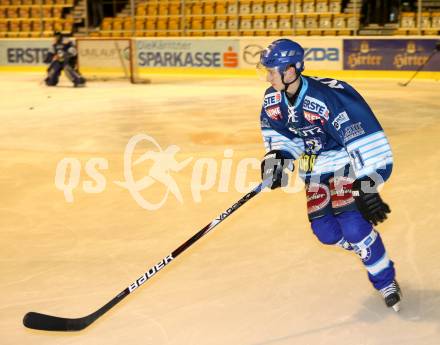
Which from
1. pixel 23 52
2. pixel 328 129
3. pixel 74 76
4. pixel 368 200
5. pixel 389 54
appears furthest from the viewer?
pixel 23 52

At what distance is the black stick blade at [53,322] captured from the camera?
135 inches

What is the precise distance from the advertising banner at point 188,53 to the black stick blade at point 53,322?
13.9 metres

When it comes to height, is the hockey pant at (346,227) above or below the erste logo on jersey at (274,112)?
below

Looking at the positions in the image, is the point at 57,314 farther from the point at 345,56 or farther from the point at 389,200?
the point at 345,56

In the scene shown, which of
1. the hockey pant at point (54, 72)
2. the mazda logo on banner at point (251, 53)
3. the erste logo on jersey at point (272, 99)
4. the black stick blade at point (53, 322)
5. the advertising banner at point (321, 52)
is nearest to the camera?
the black stick blade at point (53, 322)

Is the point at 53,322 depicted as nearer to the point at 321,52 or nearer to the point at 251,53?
the point at 321,52

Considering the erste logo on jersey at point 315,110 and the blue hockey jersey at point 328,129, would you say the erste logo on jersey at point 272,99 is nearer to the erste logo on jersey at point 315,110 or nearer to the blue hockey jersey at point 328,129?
the blue hockey jersey at point 328,129

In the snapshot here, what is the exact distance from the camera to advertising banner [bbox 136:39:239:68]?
672 inches

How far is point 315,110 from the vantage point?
340cm

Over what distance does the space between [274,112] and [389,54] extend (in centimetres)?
1220

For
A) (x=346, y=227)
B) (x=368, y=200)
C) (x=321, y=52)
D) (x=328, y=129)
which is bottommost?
(x=321, y=52)

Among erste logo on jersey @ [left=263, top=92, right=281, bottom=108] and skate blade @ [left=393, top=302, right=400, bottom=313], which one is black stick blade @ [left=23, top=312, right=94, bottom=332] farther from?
skate blade @ [left=393, top=302, right=400, bottom=313]

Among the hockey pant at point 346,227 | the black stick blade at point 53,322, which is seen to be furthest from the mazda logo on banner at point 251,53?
the black stick blade at point 53,322

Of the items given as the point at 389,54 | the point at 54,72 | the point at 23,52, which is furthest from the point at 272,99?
the point at 23,52
